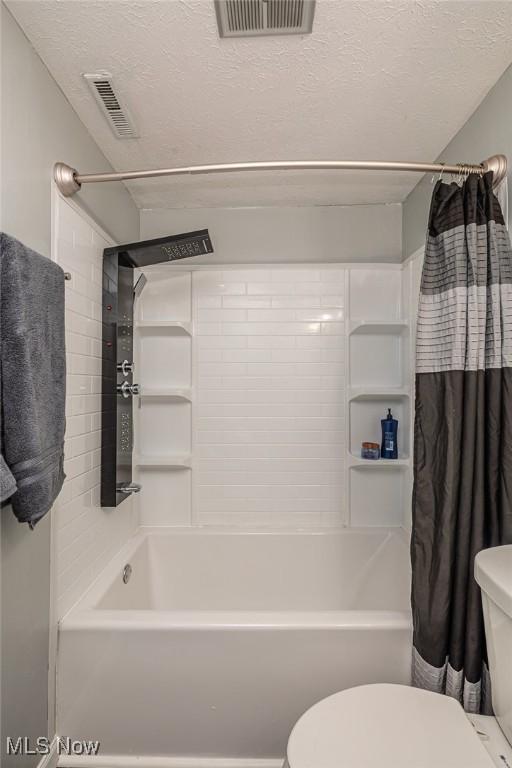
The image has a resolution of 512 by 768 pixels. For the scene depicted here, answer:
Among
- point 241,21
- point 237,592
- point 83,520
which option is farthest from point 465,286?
point 237,592

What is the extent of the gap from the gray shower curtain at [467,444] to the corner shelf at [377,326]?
3.01ft

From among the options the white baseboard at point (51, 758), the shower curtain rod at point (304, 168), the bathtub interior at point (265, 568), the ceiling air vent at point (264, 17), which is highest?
the ceiling air vent at point (264, 17)

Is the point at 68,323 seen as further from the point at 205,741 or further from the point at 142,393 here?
the point at 205,741

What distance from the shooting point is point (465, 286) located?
136 cm

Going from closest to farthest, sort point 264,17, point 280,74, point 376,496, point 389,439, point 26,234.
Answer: point 264,17
point 26,234
point 280,74
point 389,439
point 376,496

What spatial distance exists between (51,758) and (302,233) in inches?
98.9

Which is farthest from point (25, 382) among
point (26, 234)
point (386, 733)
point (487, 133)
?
point (487, 133)

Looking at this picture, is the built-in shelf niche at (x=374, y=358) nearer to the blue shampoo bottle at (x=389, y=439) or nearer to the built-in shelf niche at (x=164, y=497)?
the blue shampoo bottle at (x=389, y=439)

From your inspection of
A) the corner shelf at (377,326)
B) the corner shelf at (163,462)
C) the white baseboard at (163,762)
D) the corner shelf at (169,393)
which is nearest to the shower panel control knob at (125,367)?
the corner shelf at (169,393)

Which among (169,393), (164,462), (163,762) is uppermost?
(169,393)

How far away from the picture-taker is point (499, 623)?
1.09m

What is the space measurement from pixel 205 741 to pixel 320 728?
0.64 metres

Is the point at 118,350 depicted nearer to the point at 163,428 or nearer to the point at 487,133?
the point at 163,428

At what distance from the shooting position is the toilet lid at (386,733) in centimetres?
99
